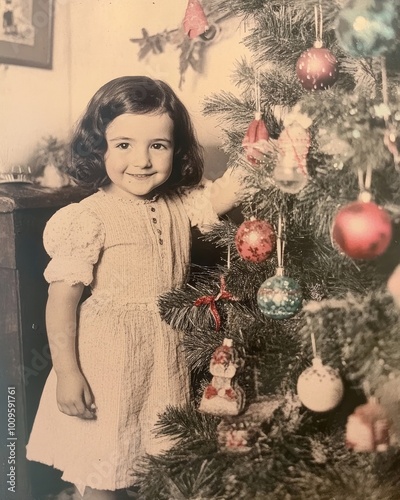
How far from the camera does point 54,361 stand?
2.52ft

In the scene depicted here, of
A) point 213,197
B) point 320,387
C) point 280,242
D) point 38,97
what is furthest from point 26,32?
point 320,387

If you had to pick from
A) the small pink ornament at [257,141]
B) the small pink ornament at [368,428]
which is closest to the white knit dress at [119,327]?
the small pink ornament at [257,141]

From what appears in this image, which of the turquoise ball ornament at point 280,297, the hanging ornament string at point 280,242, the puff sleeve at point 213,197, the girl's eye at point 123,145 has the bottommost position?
the turquoise ball ornament at point 280,297

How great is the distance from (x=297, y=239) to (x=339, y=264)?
0.06 meters

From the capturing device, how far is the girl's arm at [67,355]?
76cm

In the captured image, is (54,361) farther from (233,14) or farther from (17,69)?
(233,14)

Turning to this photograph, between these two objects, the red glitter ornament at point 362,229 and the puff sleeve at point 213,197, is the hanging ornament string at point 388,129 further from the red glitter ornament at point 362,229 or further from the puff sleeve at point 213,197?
the puff sleeve at point 213,197

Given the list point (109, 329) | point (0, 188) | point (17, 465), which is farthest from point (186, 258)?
point (17, 465)

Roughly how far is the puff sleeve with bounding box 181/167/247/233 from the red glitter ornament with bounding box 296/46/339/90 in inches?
5.3

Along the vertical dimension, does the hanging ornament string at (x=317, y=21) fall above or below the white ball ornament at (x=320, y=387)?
above

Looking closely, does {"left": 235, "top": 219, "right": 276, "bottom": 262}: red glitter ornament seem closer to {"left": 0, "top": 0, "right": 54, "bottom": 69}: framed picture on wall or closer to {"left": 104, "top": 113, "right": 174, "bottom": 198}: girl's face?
{"left": 104, "top": 113, "right": 174, "bottom": 198}: girl's face

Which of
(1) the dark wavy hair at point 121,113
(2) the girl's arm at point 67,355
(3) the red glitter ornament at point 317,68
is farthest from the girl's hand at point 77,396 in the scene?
(3) the red glitter ornament at point 317,68

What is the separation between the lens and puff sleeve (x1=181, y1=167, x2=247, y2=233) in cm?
73

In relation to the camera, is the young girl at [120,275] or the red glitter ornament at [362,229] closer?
the red glitter ornament at [362,229]
